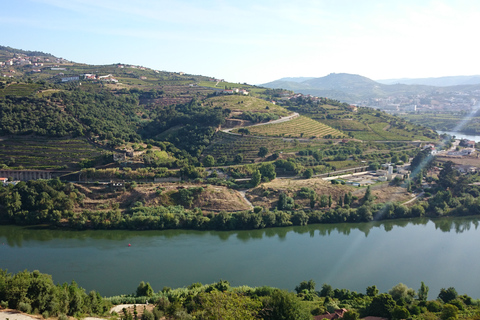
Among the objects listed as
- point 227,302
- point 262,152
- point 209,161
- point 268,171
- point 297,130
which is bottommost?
point 227,302

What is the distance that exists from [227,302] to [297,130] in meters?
33.4

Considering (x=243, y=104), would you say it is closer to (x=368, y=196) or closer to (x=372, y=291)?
(x=368, y=196)

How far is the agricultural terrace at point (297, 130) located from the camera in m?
42.2

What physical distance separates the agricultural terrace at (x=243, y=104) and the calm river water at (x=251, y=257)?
2401 centimetres

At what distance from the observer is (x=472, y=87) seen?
438 feet

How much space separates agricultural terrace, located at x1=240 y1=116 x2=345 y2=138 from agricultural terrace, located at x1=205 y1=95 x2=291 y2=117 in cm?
327

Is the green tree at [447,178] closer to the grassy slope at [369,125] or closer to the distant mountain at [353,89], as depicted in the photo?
the grassy slope at [369,125]

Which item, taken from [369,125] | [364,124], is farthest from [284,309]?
[369,125]

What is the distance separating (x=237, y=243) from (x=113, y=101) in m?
29.5

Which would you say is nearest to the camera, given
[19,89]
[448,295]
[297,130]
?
[448,295]

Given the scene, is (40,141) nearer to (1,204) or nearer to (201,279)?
(1,204)

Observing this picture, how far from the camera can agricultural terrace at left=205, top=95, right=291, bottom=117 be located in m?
47.6

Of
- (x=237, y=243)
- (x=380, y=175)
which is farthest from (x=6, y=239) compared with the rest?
(x=380, y=175)

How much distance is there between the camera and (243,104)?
49031 mm
